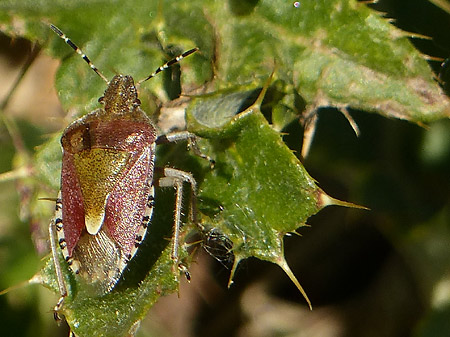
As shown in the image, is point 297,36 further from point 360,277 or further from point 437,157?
point 360,277

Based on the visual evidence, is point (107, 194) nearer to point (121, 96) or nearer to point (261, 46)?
point (121, 96)

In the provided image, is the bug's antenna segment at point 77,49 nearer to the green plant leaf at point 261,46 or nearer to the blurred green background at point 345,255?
the green plant leaf at point 261,46

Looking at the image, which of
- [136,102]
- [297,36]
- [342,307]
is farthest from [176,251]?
[342,307]

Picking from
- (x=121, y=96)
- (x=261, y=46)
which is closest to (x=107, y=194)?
(x=121, y=96)

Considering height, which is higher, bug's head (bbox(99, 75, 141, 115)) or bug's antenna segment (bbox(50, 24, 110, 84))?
bug's antenna segment (bbox(50, 24, 110, 84))

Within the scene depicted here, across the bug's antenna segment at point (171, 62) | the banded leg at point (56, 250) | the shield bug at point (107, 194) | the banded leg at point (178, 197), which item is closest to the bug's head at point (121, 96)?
the shield bug at point (107, 194)

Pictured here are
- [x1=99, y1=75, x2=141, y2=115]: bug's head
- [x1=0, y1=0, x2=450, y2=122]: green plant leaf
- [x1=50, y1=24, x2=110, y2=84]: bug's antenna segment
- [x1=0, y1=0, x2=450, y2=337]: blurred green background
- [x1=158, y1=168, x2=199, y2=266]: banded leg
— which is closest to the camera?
[x1=0, y1=0, x2=450, y2=122]: green plant leaf

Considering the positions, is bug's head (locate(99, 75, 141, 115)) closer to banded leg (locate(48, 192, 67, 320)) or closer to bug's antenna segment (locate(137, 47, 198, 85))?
bug's antenna segment (locate(137, 47, 198, 85))

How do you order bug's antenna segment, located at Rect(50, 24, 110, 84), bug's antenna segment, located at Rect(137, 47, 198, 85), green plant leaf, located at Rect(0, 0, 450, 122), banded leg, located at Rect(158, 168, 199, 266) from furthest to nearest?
bug's antenna segment, located at Rect(50, 24, 110, 84) → bug's antenna segment, located at Rect(137, 47, 198, 85) → banded leg, located at Rect(158, 168, 199, 266) → green plant leaf, located at Rect(0, 0, 450, 122)

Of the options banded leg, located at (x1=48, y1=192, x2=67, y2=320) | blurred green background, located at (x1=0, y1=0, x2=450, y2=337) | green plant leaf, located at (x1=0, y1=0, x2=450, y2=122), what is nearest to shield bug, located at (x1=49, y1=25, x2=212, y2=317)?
banded leg, located at (x1=48, y1=192, x2=67, y2=320)
